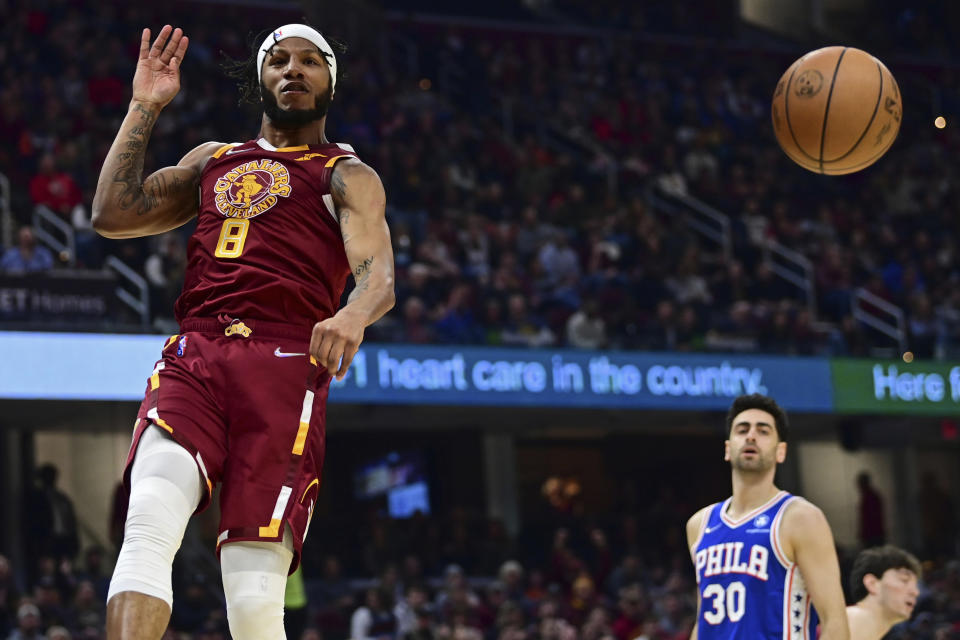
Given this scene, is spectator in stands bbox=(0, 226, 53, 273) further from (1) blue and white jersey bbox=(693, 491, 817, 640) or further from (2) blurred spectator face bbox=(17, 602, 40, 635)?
(1) blue and white jersey bbox=(693, 491, 817, 640)

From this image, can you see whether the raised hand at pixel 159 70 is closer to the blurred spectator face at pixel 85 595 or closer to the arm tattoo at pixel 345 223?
the arm tattoo at pixel 345 223

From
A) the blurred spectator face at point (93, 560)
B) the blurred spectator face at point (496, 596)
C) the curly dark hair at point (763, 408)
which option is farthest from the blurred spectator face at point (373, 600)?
the curly dark hair at point (763, 408)

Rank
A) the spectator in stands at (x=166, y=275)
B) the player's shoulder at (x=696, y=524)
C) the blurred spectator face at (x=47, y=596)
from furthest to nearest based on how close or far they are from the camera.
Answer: the spectator in stands at (x=166, y=275)
the blurred spectator face at (x=47, y=596)
the player's shoulder at (x=696, y=524)

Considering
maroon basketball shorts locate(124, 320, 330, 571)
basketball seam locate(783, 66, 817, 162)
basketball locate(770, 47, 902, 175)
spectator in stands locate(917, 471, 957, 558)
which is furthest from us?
spectator in stands locate(917, 471, 957, 558)

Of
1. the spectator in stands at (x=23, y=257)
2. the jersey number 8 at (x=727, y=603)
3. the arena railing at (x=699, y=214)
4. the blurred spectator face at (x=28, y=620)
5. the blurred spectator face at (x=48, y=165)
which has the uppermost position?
the arena railing at (x=699, y=214)

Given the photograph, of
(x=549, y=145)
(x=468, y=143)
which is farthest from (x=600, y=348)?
(x=549, y=145)

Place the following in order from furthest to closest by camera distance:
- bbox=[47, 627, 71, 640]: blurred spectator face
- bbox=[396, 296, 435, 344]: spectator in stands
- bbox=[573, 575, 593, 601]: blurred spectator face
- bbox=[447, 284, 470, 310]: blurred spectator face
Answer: bbox=[447, 284, 470, 310]: blurred spectator face < bbox=[396, 296, 435, 344]: spectator in stands < bbox=[573, 575, 593, 601]: blurred spectator face < bbox=[47, 627, 71, 640]: blurred spectator face

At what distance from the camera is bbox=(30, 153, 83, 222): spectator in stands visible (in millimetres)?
14477

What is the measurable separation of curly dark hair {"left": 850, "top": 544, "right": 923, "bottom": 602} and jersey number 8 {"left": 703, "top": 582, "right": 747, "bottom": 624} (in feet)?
4.69

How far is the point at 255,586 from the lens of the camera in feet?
13.2

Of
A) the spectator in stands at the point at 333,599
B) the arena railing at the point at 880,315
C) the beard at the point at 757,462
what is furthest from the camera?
the arena railing at the point at 880,315

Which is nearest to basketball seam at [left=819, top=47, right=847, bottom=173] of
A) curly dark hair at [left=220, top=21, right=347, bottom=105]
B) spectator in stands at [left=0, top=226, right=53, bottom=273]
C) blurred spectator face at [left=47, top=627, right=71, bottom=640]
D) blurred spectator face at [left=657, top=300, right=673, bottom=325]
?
curly dark hair at [left=220, top=21, right=347, bottom=105]

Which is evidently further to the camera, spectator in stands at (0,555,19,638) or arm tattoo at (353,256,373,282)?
spectator in stands at (0,555,19,638)

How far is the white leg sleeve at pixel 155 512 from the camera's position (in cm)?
381
